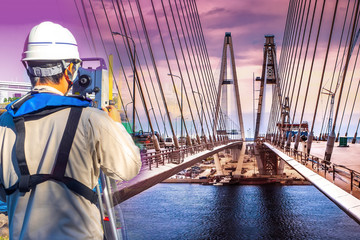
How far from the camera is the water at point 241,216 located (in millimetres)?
35656

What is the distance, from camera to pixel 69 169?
4.16 ft

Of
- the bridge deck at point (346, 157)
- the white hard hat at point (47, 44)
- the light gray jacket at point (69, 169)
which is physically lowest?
the bridge deck at point (346, 157)

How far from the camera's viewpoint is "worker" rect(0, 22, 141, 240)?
1254 mm

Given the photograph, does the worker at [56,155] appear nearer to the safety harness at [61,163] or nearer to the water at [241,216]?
the safety harness at [61,163]

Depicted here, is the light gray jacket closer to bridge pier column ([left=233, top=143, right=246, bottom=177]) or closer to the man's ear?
the man's ear

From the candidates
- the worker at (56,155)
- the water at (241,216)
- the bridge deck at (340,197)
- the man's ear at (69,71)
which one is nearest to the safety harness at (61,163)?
the worker at (56,155)

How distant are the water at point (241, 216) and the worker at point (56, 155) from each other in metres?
24.3

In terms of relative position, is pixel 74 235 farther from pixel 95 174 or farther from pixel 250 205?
pixel 250 205

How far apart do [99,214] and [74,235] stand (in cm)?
12

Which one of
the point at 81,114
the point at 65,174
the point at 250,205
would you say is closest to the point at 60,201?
the point at 65,174

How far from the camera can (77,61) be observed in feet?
4.53

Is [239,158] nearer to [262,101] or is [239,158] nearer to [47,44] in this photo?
[262,101]

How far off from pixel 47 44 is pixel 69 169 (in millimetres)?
375

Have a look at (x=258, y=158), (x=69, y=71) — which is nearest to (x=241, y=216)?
(x=258, y=158)
